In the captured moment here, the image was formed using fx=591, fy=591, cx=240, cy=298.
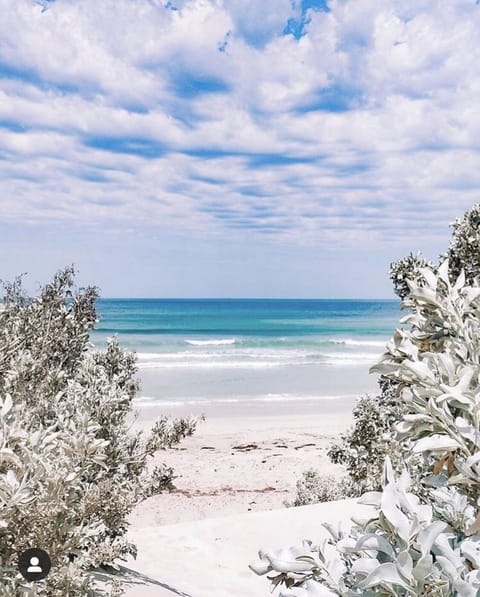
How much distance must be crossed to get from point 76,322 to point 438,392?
445 cm

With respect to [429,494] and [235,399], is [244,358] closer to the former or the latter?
[235,399]

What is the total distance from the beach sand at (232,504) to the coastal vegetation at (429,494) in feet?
17.7

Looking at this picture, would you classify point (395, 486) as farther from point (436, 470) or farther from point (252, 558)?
point (252, 558)

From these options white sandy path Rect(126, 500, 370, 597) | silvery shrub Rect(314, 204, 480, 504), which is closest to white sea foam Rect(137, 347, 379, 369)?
white sandy path Rect(126, 500, 370, 597)

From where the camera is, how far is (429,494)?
1641 millimetres

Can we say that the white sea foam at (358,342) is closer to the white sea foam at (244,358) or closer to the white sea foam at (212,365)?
the white sea foam at (244,358)

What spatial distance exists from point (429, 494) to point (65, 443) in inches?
85.9

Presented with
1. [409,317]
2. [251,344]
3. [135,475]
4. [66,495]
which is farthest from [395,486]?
[251,344]

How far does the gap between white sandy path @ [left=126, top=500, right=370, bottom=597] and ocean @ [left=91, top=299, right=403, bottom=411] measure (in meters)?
2.97

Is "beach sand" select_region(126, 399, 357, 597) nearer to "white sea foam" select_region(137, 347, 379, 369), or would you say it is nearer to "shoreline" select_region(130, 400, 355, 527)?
"shoreline" select_region(130, 400, 355, 527)

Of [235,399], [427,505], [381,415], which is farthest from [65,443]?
[235,399]

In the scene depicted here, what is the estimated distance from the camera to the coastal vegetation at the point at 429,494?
116cm

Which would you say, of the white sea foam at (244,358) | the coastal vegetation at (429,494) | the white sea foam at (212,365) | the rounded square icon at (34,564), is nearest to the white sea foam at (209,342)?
the white sea foam at (244,358)

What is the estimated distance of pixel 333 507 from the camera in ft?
28.6
